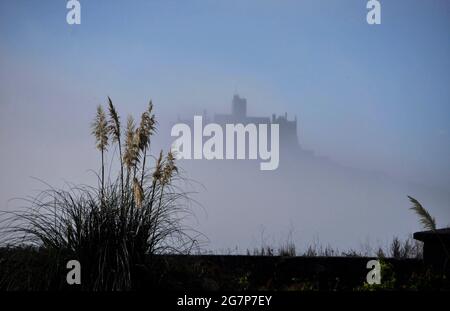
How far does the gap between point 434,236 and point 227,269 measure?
2.08 m

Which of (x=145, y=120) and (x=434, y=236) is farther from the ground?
(x=145, y=120)

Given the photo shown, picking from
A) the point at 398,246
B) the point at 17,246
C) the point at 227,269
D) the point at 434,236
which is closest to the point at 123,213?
the point at 17,246

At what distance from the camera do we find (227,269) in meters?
7.11

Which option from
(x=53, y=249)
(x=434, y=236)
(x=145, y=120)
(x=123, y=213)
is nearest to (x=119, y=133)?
(x=145, y=120)
